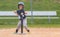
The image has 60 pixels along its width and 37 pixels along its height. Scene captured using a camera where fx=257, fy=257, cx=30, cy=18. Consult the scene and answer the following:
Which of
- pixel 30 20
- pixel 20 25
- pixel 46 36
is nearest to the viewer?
pixel 46 36

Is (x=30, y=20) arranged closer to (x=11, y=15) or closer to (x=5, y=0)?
(x=11, y=15)

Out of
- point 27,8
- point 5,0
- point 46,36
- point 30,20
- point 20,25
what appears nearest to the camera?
point 46,36

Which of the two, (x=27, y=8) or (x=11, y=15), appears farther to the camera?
(x=27, y=8)

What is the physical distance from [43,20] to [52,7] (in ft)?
12.9

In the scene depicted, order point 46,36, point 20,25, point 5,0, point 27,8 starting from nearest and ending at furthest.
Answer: point 46,36
point 20,25
point 27,8
point 5,0

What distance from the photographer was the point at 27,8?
2147 cm

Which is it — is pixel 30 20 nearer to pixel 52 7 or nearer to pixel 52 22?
pixel 52 22

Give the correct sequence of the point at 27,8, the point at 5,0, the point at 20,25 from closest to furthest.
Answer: the point at 20,25
the point at 27,8
the point at 5,0

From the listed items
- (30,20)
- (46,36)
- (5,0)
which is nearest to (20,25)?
(46,36)

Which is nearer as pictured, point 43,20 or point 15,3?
point 43,20

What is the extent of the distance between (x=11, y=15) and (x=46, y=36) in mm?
7921

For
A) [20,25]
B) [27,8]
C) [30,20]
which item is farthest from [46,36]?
[27,8]

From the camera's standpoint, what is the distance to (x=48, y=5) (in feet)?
71.9

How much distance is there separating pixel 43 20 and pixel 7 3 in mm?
5507
